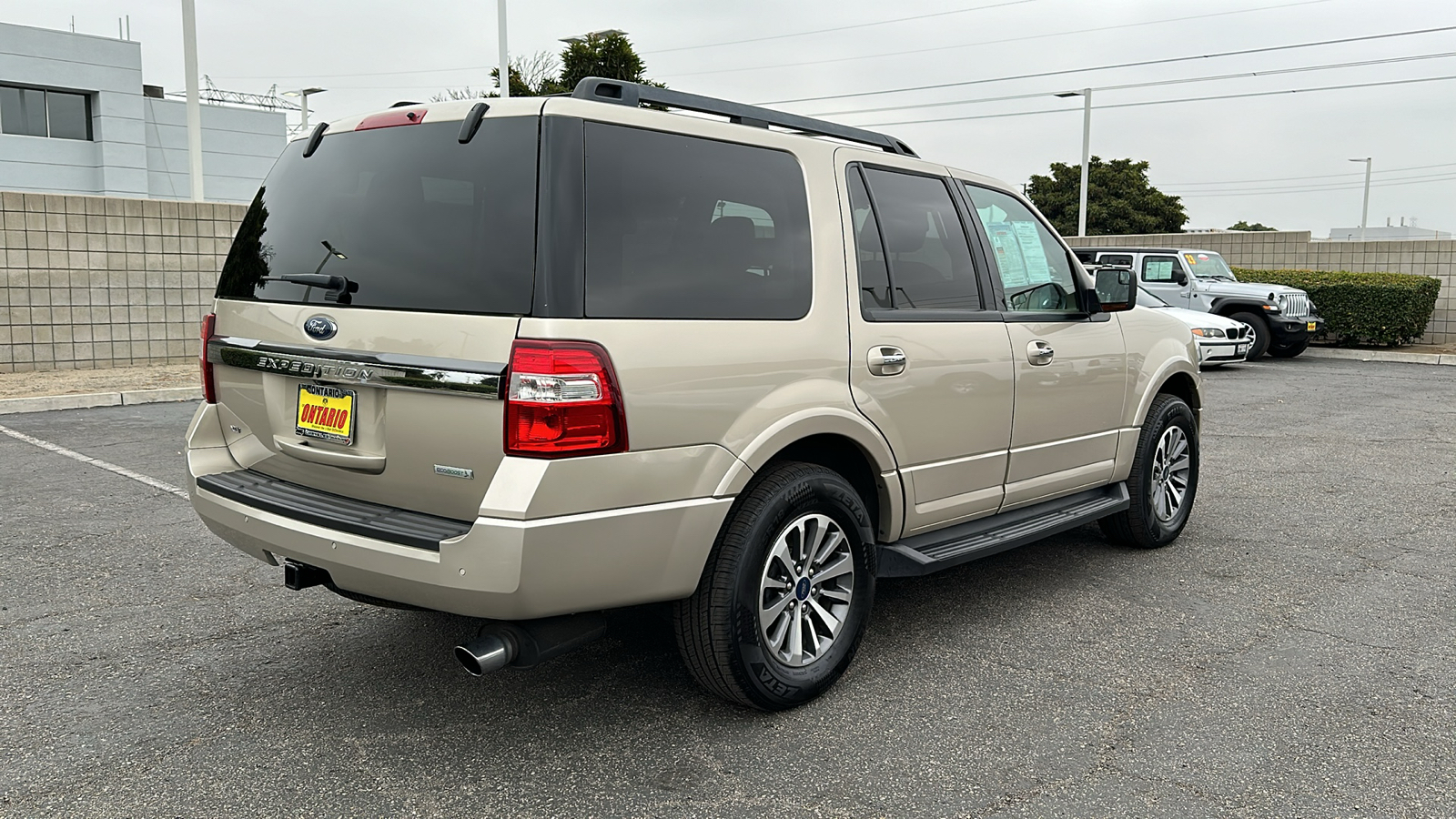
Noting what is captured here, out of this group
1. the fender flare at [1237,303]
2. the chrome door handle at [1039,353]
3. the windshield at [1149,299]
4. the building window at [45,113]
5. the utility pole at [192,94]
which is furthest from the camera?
the building window at [45,113]

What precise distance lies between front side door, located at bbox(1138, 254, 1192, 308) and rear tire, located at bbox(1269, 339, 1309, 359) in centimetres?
183

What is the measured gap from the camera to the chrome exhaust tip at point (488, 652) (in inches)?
120

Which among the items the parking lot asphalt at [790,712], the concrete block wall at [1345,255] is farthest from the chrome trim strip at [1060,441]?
the concrete block wall at [1345,255]

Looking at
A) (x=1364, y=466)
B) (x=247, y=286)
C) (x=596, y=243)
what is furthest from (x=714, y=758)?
(x=1364, y=466)

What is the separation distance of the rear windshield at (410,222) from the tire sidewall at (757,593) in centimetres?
106

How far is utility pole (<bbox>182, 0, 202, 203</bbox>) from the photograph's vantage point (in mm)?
13844

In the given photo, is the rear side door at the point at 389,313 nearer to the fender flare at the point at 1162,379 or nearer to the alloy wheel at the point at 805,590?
the alloy wheel at the point at 805,590

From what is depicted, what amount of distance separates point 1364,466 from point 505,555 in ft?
25.0

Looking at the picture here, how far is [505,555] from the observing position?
9.55 feet

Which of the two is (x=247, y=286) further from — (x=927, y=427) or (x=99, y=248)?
(x=99, y=248)

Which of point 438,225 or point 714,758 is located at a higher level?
point 438,225

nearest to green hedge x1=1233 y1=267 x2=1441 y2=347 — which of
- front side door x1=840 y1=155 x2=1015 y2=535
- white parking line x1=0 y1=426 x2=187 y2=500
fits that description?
front side door x1=840 y1=155 x2=1015 y2=535

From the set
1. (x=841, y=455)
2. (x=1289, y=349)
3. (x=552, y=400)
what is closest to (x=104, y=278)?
(x=841, y=455)

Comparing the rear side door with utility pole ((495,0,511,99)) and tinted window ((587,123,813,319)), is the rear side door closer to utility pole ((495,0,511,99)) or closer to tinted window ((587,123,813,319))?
tinted window ((587,123,813,319))
